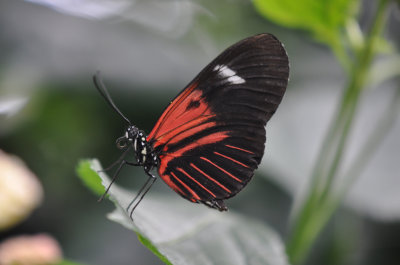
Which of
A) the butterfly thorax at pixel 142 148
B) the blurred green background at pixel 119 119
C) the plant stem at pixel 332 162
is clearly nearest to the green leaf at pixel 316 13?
the plant stem at pixel 332 162

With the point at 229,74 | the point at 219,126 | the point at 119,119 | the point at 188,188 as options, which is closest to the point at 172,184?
the point at 188,188

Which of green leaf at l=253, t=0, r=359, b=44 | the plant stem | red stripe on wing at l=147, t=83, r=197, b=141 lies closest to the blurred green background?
the plant stem

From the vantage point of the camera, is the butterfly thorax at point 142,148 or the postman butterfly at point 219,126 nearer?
the postman butterfly at point 219,126

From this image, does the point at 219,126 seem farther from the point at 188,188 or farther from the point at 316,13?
the point at 316,13

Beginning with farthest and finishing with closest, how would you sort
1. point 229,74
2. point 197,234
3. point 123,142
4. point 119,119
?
point 119,119 < point 123,142 < point 197,234 < point 229,74

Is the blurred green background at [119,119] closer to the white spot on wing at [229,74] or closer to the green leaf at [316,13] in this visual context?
the green leaf at [316,13]

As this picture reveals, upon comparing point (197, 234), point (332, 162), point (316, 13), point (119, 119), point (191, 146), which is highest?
point (316, 13)
